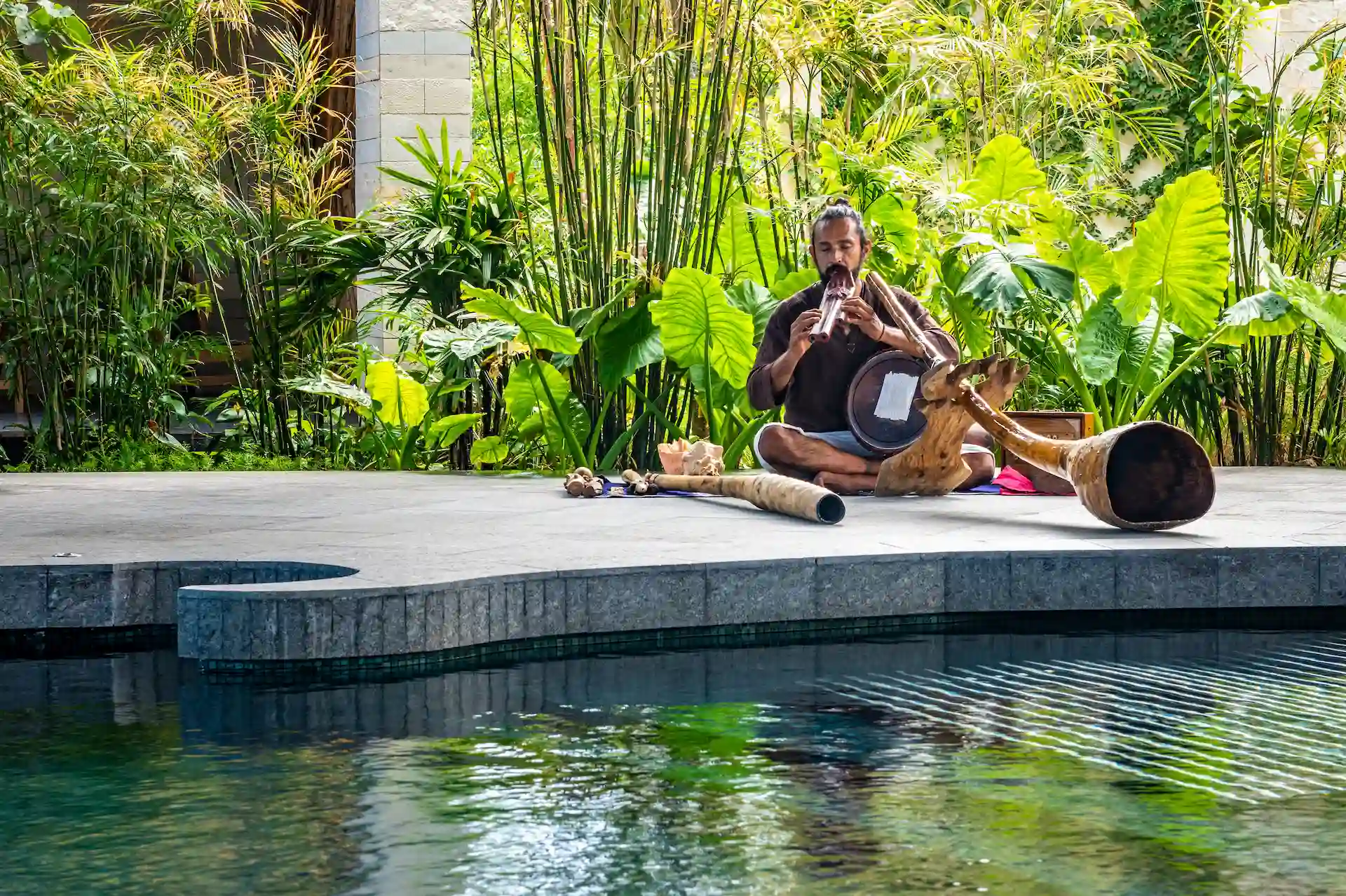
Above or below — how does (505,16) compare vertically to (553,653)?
above

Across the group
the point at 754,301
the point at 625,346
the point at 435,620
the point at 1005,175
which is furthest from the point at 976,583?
the point at 1005,175

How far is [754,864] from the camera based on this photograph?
2.46 metres

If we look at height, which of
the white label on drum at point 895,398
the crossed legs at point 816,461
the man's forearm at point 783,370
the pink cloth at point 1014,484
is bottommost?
the pink cloth at point 1014,484

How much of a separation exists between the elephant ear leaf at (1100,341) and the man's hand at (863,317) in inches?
63.7

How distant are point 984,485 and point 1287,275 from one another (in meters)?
2.81

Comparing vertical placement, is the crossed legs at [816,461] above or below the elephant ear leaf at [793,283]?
below

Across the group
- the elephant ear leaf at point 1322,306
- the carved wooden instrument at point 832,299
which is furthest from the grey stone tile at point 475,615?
the elephant ear leaf at point 1322,306

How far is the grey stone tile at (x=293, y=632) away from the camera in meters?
3.75

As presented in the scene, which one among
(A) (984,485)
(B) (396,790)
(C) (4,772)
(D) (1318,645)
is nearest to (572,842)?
(B) (396,790)

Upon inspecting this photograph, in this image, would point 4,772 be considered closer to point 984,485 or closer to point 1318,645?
point 1318,645

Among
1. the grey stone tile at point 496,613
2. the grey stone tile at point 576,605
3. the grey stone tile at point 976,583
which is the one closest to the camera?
the grey stone tile at point 496,613

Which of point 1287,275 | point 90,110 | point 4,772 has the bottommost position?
point 4,772

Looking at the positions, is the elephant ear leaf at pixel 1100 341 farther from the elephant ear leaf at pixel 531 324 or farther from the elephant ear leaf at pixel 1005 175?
the elephant ear leaf at pixel 531 324

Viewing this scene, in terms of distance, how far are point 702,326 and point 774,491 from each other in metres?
1.41
